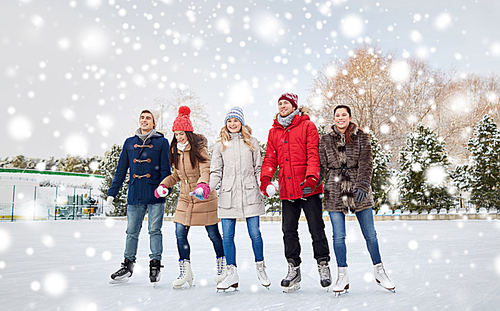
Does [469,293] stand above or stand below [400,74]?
below

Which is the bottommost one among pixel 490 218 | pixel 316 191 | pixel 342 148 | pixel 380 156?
pixel 490 218

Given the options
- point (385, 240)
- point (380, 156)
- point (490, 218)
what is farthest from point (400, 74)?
point (385, 240)

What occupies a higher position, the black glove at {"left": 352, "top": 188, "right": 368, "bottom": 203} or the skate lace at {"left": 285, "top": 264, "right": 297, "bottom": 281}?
the black glove at {"left": 352, "top": 188, "right": 368, "bottom": 203}

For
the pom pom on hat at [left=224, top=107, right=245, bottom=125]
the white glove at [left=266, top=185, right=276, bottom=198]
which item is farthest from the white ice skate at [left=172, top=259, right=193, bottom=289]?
the pom pom on hat at [left=224, top=107, right=245, bottom=125]

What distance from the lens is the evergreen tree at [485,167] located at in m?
14.8

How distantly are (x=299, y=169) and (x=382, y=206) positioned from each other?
45.6 feet

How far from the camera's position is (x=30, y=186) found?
28.9 metres

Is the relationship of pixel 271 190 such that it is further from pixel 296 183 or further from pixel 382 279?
pixel 382 279

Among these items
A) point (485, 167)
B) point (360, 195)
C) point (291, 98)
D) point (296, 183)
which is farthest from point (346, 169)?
point (485, 167)

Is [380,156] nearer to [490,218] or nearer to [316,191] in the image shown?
[490,218]

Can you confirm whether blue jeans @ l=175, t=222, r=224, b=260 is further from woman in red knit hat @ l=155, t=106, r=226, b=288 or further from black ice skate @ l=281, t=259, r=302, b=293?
black ice skate @ l=281, t=259, r=302, b=293

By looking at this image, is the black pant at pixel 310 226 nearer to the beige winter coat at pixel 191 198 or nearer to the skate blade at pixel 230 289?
the skate blade at pixel 230 289

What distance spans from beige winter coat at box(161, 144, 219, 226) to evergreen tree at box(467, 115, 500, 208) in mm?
14788

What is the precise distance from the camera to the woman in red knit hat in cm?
358
